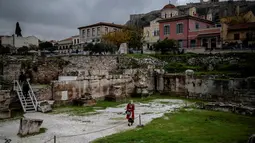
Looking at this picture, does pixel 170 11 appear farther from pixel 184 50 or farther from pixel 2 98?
pixel 2 98

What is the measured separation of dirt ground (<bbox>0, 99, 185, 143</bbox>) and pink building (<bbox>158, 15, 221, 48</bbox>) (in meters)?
25.3

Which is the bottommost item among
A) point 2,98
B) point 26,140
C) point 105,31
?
point 26,140

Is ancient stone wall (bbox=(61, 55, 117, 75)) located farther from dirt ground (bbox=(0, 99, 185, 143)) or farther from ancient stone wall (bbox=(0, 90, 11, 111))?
dirt ground (bbox=(0, 99, 185, 143))

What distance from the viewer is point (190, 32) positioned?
42.2 metres

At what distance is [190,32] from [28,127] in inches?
1375

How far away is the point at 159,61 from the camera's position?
33.2m

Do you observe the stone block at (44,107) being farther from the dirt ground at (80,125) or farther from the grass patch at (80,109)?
the dirt ground at (80,125)

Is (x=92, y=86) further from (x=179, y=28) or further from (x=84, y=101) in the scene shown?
(x=179, y=28)

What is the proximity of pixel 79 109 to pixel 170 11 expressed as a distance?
4809 cm

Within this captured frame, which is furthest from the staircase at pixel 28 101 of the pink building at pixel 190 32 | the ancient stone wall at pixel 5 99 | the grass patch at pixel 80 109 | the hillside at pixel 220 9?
the hillside at pixel 220 9

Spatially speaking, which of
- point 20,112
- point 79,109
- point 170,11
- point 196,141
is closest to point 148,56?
point 79,109

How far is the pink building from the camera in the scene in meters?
40.3

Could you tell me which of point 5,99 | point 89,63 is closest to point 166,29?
point 89,63

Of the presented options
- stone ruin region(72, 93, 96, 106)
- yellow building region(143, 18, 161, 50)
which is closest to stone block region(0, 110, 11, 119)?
stone ruin region(72, 93, 96, 106)
